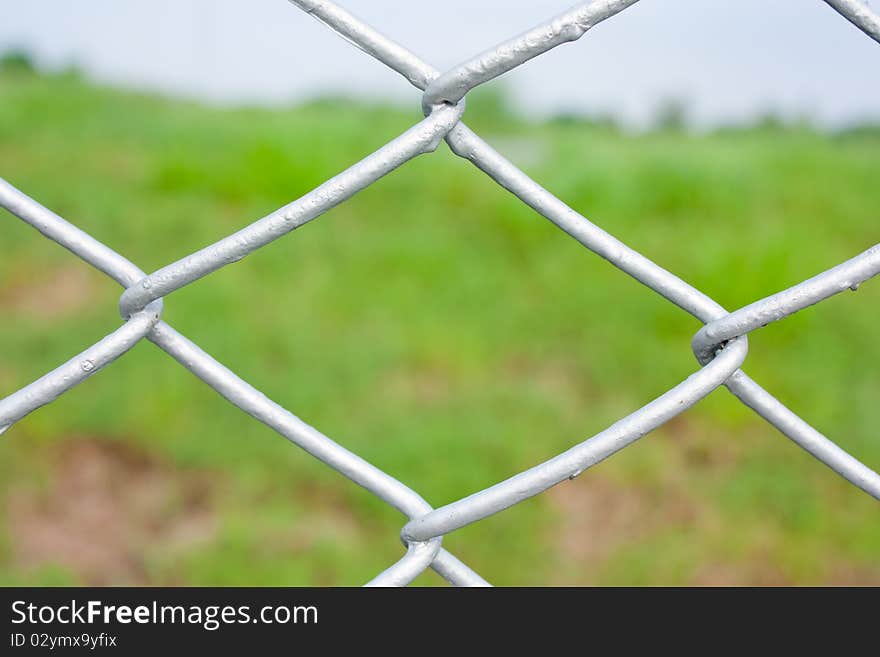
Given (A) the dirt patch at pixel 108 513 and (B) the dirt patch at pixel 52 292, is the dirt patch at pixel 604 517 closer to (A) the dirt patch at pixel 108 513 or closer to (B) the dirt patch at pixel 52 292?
(A) the dirt patch at pixel 108 513

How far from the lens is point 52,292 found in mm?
2375

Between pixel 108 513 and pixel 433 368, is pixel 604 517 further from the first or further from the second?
pixel 108 513

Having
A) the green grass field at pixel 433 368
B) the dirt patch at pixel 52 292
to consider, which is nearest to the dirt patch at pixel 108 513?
the green grass field at pixel 433 368

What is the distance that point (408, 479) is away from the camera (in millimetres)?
1783

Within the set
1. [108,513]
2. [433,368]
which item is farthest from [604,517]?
[108,513]

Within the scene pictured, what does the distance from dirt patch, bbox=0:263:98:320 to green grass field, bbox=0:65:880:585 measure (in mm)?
12

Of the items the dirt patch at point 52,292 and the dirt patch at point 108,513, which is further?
the dirt patch at point 52,292

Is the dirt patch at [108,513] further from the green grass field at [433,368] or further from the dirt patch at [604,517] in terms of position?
the dirt patch at [604,517]

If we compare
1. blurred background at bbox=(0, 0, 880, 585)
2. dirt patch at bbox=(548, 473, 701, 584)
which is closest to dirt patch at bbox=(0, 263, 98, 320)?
blurred background at bbox=(0, 0, 880, 585)

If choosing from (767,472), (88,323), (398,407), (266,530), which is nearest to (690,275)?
(767,472)

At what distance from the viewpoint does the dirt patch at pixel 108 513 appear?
1.58 metres

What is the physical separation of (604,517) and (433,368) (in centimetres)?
59

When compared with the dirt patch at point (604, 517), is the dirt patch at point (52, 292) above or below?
above
